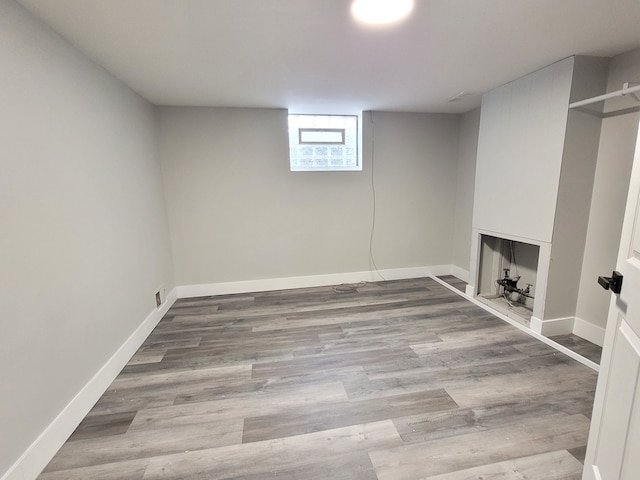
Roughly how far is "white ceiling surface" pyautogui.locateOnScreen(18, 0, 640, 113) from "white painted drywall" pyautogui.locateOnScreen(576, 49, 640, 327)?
23cm

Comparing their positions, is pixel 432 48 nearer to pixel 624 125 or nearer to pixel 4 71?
pixel 624 125

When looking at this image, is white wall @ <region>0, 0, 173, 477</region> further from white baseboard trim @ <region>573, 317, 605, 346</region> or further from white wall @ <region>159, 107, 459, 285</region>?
white baseboard trim @ <region>573, 317, 605, 346</region>

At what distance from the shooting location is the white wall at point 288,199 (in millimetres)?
3328

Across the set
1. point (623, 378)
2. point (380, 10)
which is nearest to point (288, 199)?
point (380, 10)

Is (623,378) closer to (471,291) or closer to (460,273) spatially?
(471,291)

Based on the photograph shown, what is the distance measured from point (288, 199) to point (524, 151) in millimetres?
2530

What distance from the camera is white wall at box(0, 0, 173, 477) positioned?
4.16ft

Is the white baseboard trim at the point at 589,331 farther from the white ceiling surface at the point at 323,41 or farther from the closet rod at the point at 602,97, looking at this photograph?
the white ceiling surface at the point at 323,41

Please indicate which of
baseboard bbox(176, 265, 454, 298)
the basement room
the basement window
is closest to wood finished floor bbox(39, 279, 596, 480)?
the basement room

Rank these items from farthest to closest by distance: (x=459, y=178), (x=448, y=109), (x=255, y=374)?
1. (x=459, y=178)
2. (x=448, y=109)
3. (x=255, y=374)

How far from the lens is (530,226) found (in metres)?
2.51

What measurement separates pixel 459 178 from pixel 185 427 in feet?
13.5

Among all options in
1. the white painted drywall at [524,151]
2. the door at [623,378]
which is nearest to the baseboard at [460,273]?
the white painted drywall at [524,151]

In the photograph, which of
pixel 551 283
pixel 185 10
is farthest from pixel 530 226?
pixel 185 10
